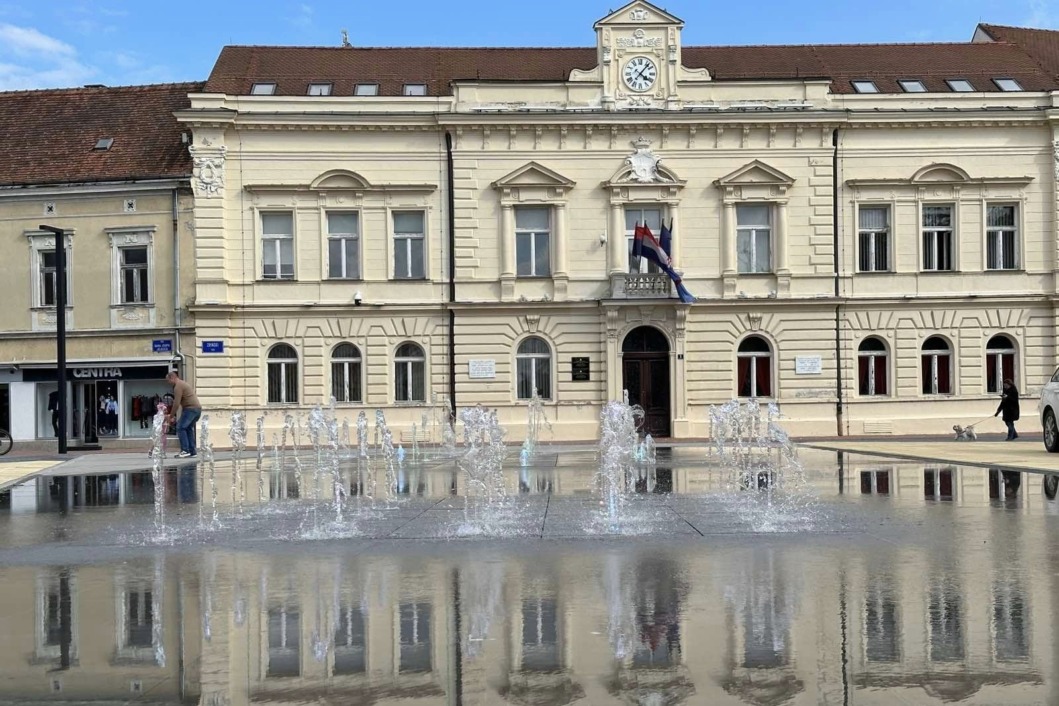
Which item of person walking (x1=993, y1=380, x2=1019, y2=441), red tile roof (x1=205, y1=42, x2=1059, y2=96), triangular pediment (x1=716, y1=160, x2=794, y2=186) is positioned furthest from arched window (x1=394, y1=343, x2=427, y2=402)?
A: person walking (x1=993, y1=380, x2=1019, y2=441)

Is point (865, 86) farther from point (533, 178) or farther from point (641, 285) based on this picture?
point (533, 178)

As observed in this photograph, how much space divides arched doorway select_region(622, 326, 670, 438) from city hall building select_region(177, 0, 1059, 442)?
0.22 feet

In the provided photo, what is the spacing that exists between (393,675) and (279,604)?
86.6 inches

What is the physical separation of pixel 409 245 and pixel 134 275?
8588 mm

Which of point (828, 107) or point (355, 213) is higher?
point (828, 107)

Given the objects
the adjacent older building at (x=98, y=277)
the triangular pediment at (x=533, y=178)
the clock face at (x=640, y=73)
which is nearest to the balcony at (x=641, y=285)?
the triangular pediment at (x=533, y=178)

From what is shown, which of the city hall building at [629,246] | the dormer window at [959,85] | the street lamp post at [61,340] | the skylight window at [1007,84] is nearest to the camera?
the street lamp post at [61,340]

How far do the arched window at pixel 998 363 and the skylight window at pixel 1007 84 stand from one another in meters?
7.68

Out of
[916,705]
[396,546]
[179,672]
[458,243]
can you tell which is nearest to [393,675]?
[179,672]

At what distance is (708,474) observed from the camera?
19.8 m

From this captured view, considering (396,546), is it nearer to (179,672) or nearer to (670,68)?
(179,672)

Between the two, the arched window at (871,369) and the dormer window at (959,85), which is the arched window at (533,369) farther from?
the dormer window at (959,85)

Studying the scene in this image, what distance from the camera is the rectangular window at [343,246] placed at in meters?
35.6

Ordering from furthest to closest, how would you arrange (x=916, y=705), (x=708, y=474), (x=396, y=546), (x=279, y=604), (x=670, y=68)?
(x=670, y=68) → (x=708, y=474) → (x=396, y=546) → (x=279, y=604) → (x=916, y=705)
